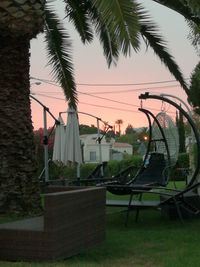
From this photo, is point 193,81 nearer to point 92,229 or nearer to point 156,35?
point 156,35

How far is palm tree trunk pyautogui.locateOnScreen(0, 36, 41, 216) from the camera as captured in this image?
8648 mm

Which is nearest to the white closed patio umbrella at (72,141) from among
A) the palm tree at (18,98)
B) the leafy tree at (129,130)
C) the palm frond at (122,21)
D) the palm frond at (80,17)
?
the palm frond at (80,17)

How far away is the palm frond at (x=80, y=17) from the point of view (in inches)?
465

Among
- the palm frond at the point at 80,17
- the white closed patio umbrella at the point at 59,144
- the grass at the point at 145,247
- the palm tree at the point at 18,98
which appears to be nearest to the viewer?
the grass at the point at 145,247

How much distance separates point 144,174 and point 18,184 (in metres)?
3.59

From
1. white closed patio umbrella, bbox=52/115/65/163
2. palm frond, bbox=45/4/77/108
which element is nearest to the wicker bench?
palm frond, bbox=45/4/77/108

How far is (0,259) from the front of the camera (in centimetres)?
653

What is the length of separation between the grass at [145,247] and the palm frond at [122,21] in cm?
264

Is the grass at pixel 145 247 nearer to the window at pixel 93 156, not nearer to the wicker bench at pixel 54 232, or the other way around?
the wicker bench at pixel 54 232

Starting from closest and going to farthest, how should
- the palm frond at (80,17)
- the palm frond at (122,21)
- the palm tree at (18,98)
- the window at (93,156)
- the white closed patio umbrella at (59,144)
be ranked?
1. the palm frond at (122,21)
2. the palm tree at (18,98)
3. the palm frond at (80,17)
4. the white closed patio umbrella at (59,144)
5. the window at (93,156)

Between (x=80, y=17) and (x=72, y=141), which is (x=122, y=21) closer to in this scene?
(x=80, y=17)

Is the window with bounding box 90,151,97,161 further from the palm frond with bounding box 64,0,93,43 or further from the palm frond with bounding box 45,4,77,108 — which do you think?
the palm frond with bounding box 45,4,77,108

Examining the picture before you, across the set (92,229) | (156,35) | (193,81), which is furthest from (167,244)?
(193,81)

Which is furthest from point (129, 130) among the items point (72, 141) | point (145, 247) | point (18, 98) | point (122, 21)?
point (145, 247)
